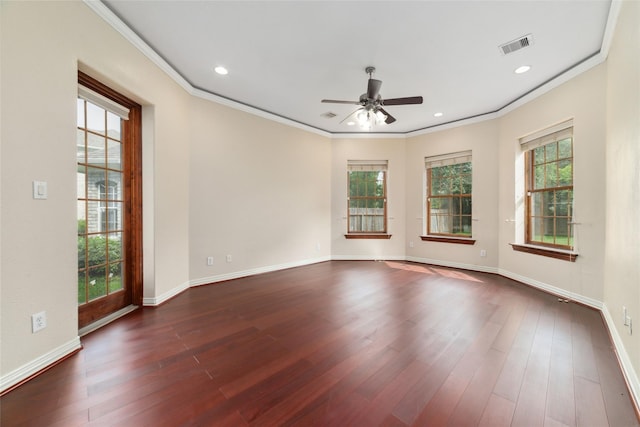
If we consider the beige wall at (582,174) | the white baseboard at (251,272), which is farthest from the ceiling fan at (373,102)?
the white baseboard at (251,272)

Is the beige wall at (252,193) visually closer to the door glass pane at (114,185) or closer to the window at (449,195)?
the door glass pane at (114,185)

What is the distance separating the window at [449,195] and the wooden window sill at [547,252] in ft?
3.14

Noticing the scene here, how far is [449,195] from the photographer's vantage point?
5.05 meters

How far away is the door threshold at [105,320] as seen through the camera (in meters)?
2.24

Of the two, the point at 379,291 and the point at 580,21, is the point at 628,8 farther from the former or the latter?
the point at 379,291

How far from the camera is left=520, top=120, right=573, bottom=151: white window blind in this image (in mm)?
3242

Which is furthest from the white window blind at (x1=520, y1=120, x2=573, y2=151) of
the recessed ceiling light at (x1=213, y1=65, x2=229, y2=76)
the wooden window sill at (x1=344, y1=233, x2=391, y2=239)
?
the recessed ceiling light at (x1=213, y1=65, x2=229, y2=76)

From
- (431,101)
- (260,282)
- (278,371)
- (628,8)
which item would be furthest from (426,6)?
(260,282)

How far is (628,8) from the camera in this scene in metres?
1.83

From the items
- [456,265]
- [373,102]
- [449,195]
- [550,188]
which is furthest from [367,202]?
[550,188]

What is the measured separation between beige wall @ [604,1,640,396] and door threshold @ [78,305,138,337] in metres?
4.00

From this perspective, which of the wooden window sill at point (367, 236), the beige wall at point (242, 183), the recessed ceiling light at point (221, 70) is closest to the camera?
the beige wall at point (242, 183)

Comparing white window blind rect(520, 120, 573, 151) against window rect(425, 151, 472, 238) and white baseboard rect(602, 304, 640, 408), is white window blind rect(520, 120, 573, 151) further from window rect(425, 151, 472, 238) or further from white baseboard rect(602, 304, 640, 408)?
white baseboard rect(602, 304, 640, 408)

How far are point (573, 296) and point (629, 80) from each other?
2.50m
